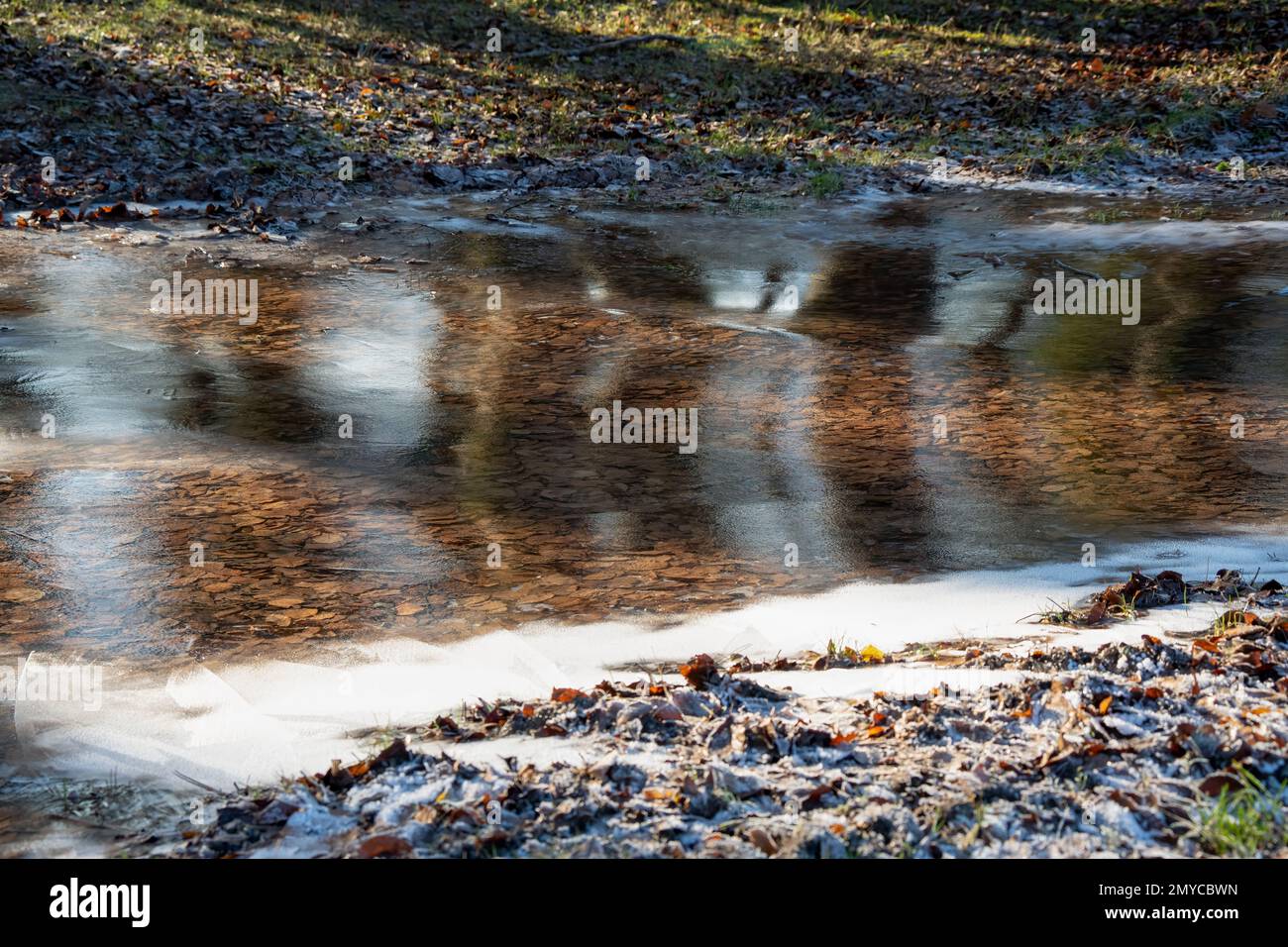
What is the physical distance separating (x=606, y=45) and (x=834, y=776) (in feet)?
67.7

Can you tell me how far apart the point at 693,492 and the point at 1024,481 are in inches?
72.7

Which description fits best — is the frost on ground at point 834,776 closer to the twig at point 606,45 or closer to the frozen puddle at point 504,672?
the frozen puddle at point 504,672

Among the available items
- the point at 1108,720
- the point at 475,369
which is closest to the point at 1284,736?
the point at 1108,720

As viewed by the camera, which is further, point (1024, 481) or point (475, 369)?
point (475, 369)

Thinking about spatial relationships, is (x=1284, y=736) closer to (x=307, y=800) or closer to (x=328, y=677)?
(x=307, y=800)

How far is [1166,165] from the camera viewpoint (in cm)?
1616

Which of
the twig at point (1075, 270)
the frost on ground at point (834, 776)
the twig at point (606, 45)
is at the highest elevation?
the twig at point (606, 45)

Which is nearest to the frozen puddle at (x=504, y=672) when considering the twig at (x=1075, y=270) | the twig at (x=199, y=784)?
the twig at (x=199, y=784)

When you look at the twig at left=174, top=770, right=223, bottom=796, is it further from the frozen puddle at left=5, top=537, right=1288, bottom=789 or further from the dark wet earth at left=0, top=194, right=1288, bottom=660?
the dark wet earth at left=0, top=194, right=1288, bottom=660

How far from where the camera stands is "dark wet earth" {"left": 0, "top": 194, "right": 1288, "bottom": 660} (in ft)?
18.0

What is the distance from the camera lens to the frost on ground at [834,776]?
3.13m

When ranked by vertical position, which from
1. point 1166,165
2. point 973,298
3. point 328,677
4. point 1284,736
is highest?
point 1166,165

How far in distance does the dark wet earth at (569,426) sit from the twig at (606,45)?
1001cm
